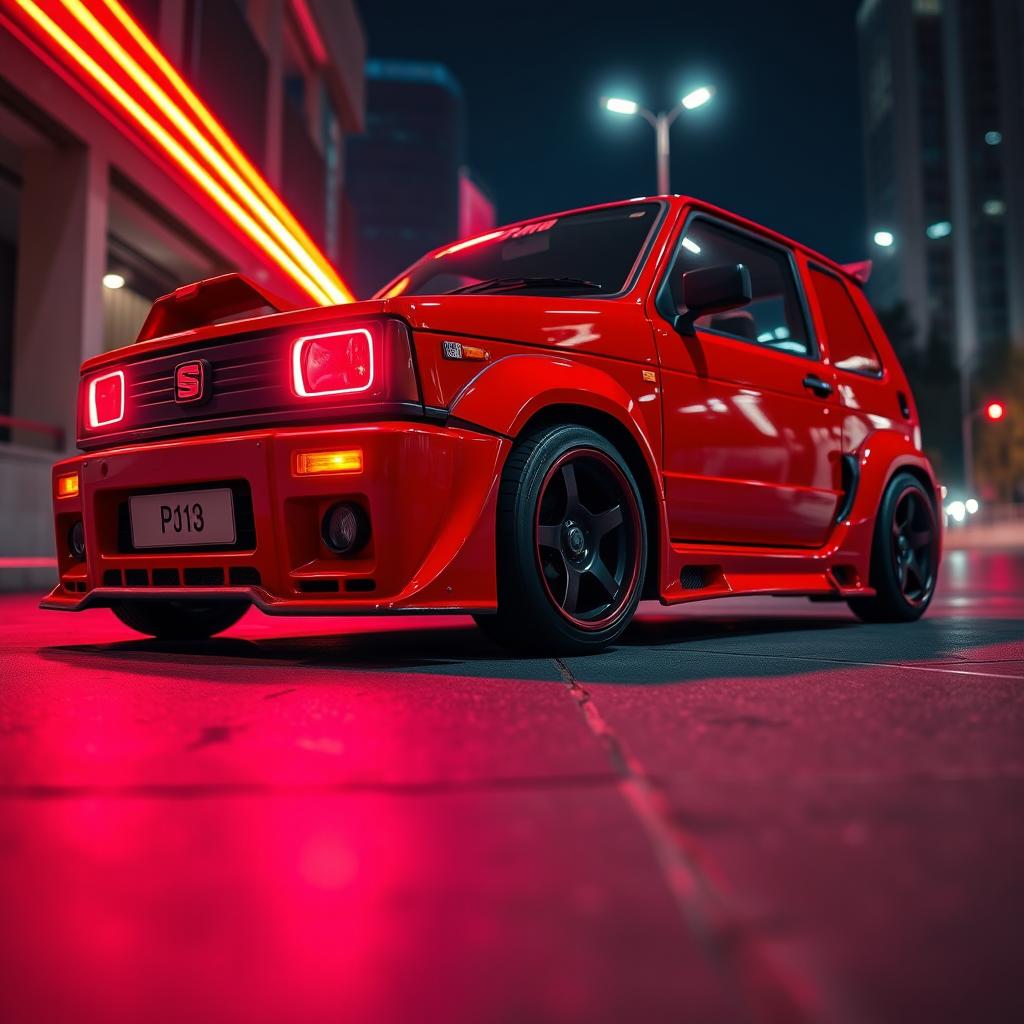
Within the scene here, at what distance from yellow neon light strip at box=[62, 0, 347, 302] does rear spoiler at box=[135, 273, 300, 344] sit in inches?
305

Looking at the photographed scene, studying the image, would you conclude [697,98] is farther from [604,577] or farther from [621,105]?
[604,577]

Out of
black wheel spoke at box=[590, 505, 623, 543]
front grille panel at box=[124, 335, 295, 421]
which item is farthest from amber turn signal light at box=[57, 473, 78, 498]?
black wheel spoke at box=[590, 505, 623, 543]

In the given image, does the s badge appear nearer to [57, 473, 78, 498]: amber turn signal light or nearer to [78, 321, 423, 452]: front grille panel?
[78, 321, 423, 452]: front grille panel

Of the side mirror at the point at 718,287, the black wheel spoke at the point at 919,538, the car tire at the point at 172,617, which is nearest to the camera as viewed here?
the side mirror at the point at 718,287

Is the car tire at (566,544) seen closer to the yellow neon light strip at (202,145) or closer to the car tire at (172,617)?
the car tire at (172,617)

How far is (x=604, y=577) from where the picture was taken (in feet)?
13.2

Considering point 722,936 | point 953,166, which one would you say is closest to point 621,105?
point 722,936

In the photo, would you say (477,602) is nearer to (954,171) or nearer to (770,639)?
(770,639)

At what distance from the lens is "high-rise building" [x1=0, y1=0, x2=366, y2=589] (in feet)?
38.6

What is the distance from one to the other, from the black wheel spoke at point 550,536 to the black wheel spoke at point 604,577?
202 millimetres

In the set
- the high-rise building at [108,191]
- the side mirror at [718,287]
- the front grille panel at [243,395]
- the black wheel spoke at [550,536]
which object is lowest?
the black wheel spoke at [550,536]

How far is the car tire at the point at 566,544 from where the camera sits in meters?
3.64

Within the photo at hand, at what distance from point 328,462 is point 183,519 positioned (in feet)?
2.33

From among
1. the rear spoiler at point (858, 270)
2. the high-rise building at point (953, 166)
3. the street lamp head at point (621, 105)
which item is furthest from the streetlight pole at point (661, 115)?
the high-rise building at point (953, 166)
